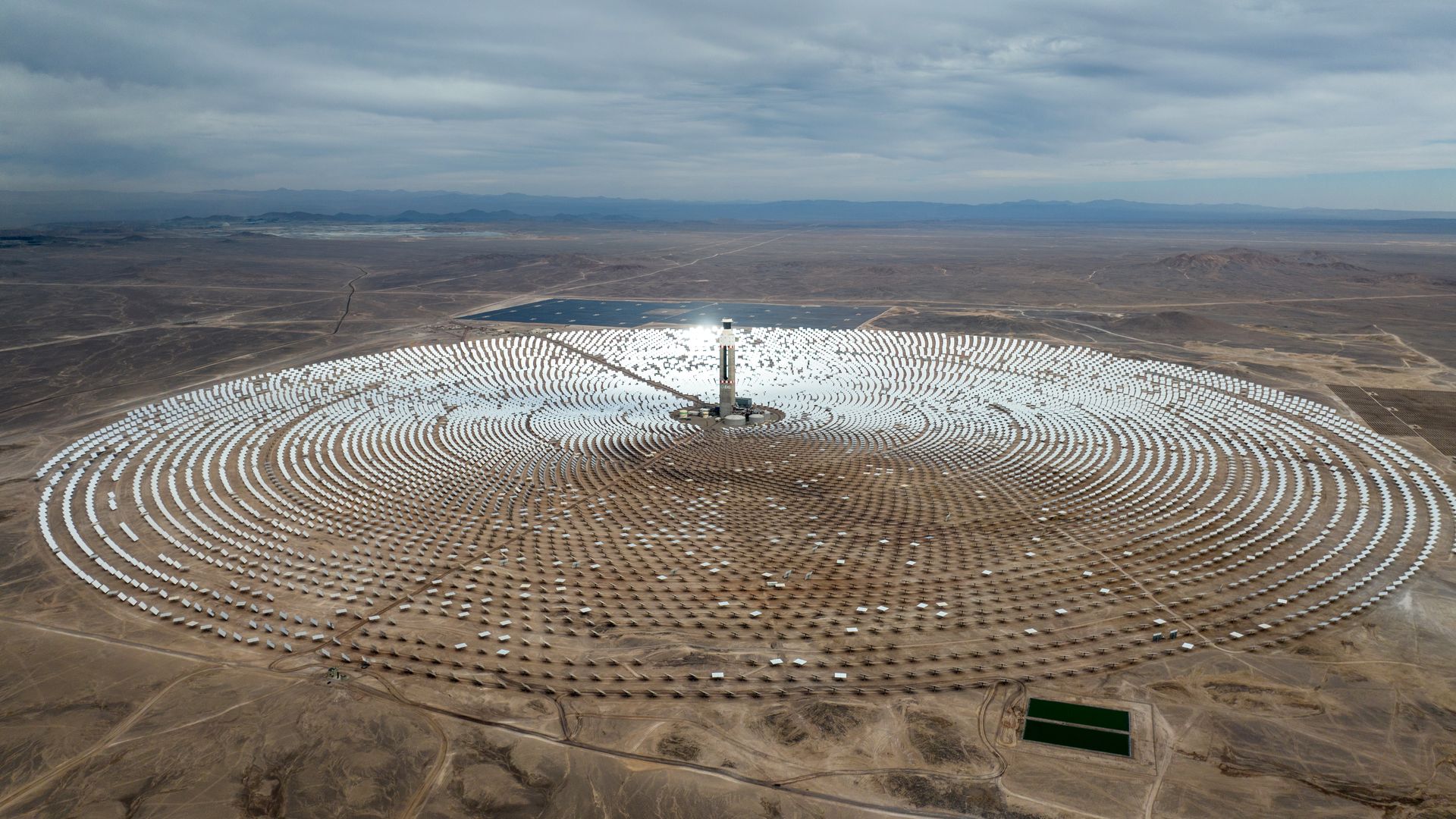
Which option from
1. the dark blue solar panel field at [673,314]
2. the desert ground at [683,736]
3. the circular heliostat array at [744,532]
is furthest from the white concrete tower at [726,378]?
the dark blue solar panel field at [673,314]

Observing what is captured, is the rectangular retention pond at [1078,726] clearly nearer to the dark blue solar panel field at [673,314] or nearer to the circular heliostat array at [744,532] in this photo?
the circular heliostat array at [744,532]

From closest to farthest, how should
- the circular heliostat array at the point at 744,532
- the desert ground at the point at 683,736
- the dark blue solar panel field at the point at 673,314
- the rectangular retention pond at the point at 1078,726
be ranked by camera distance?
1. the desert ground at the point at 683,736
2. the rectangular retention pond at the point at 1078,726
3. the circular heliostat array at the point at 744,532
4. the dark blue solar panel field at the point at 673,314

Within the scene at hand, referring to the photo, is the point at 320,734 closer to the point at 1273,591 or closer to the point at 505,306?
the point at 1273,591

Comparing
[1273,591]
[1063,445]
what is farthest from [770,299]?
[1273,591]

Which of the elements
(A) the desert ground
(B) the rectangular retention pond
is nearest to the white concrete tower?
(A) the desert ground

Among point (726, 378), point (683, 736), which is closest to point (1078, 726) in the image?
point (683, 736)

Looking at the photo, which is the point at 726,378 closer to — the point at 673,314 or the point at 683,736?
the point at 683,736
